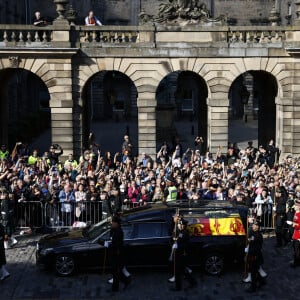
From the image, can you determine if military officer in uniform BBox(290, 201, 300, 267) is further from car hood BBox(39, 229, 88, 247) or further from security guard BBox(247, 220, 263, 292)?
car hood BBox(39, 229, 88, 247)

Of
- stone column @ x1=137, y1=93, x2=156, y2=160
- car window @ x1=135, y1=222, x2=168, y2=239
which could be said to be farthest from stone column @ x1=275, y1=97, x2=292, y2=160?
car window @ x1=135, y1=222, x2=168, y2=239

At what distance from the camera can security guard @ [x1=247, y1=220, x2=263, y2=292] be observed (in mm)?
14125

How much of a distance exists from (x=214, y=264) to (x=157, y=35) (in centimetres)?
1312

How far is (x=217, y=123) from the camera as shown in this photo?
2681 centimetres

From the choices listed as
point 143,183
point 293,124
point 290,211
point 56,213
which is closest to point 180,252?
point 290,211

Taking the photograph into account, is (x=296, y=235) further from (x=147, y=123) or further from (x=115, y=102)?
(x=115, y=102)

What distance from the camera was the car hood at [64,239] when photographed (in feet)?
50.6

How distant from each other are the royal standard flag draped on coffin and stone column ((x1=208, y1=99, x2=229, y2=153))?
38.4 ft

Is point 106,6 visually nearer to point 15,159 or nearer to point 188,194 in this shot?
point 15,159

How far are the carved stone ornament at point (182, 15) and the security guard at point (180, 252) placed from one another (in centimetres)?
1344

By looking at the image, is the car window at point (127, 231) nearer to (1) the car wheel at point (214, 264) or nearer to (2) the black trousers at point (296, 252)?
(1) the car wheel at point (214, 264)

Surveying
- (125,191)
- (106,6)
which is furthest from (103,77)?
(125,191)

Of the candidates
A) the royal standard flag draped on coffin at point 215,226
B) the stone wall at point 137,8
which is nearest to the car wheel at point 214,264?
the royal standard flag draped on coffin at point 215,226

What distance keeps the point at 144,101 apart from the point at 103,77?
33.1 m
